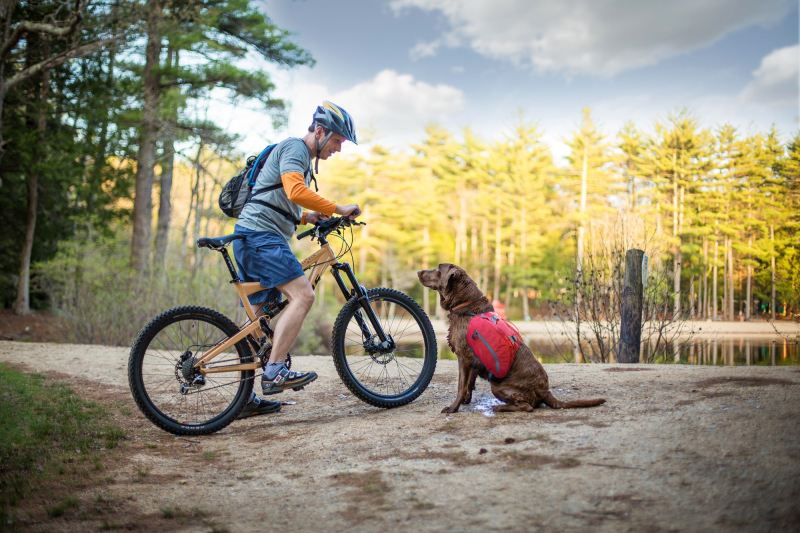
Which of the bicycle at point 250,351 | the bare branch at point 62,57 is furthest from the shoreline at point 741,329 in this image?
the bare branch at point 62,57

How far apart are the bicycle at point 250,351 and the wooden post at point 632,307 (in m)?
3.39

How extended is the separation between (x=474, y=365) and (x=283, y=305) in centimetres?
143

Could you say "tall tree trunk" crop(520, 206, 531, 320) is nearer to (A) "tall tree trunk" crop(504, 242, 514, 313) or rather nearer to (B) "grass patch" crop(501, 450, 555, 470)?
(A) "tall tree trunk" crop(504, 242, 514, 313)

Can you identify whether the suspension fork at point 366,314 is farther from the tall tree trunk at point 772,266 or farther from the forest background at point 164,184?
the tall tree trunk at point 772,266

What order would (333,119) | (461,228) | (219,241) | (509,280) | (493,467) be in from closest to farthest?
(493,467)
(219,241)
(333,119)
(509,280)
(461,228)

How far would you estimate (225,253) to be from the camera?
376 cm

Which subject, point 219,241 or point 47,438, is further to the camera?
point 219,241

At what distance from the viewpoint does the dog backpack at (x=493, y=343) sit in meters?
3.53

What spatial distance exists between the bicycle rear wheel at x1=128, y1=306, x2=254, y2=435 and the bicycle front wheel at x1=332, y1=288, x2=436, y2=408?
0.78 metres

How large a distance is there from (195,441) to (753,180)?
1027 centimetres

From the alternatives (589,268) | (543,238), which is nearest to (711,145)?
(589,268)

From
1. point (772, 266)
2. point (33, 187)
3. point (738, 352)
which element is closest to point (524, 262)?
point (33, 187)

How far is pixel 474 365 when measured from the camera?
3699 millimetres

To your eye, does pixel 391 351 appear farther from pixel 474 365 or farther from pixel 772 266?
pixel 772 266
